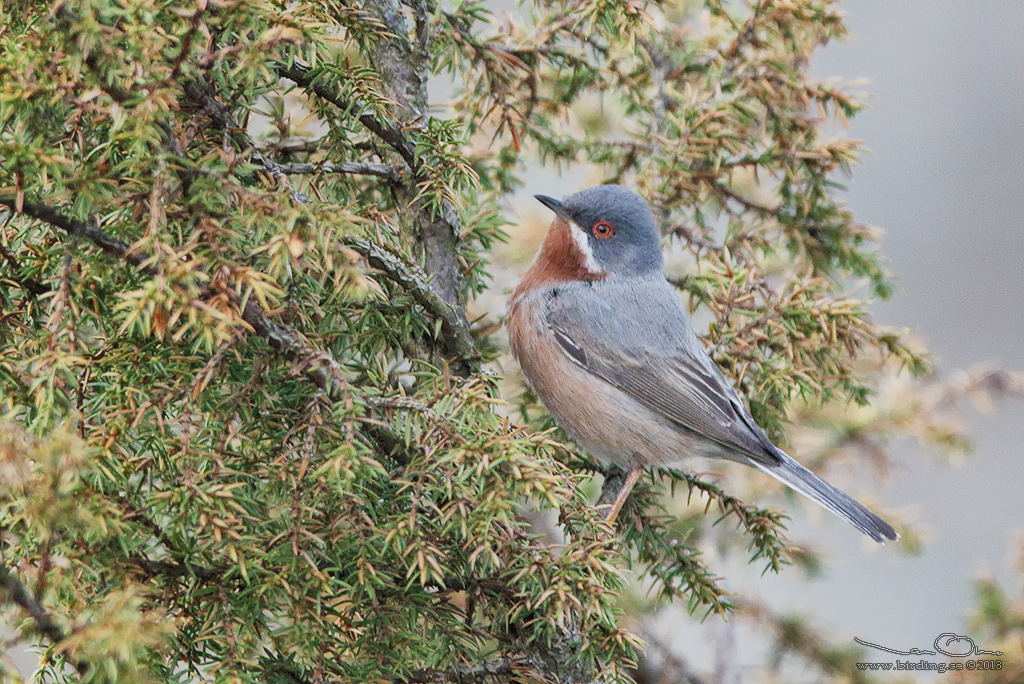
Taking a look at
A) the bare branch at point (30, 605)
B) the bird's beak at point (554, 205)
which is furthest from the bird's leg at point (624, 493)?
the bare branch at point (30, 605)

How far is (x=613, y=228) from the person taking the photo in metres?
4.56

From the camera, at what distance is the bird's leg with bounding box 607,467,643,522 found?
3483 mm

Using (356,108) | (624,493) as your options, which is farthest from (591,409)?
(356,108)

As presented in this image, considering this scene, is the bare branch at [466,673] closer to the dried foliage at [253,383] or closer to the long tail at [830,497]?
the dried foliage at [253,383]

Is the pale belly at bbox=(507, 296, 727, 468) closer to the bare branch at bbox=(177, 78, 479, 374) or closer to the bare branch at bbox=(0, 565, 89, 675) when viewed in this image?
the bare branch at bbox=(177, 78, 479, 374)

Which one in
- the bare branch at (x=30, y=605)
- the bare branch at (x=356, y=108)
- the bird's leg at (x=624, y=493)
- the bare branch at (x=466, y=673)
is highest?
the bare branch at (x=356, y=108)

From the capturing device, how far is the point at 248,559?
2021 mm

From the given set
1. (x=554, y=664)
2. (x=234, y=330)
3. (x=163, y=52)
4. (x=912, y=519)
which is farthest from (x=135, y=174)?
(x=912, y=519)

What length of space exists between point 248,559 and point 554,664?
0.99 m

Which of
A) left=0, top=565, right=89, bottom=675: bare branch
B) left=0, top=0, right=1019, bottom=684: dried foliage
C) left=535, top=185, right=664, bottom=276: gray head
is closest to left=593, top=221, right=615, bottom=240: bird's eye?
left=535, top=185, right=664, bottom=276: gray head

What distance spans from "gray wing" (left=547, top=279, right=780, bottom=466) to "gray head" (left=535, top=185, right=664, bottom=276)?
0.12 meters

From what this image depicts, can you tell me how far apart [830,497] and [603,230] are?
1.72 m

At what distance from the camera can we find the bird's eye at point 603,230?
4.56 metres

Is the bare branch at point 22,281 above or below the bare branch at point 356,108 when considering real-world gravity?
below
